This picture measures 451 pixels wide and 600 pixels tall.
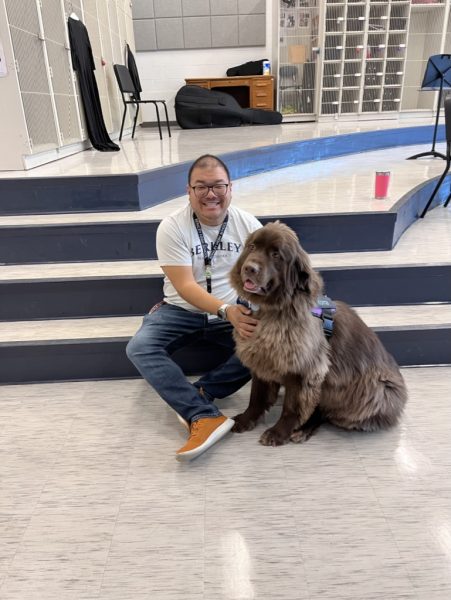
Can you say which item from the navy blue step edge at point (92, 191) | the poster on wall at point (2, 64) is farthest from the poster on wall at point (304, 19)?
the poster on wall at point (2, 64)

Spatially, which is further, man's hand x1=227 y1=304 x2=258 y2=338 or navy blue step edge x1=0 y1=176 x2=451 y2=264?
navy blue step edge x1=0 y1=176 x2=451 y2=264

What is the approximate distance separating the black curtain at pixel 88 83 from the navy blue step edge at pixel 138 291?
2.92 m

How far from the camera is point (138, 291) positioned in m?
2.24

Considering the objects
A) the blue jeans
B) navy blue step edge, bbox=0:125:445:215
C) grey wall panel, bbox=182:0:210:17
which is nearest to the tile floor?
the blue jeans

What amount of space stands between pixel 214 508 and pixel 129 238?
161cm

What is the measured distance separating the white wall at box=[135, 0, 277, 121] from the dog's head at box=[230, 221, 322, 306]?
831 centimetres

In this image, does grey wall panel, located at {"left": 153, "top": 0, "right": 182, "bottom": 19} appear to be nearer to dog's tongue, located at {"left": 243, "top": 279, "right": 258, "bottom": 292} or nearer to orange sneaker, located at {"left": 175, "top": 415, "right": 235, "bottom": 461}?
dog's tongue, located at {"left": 243, "top": 279, "right": 258, "bottom": 292}

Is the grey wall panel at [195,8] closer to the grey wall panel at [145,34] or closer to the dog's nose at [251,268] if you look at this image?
the grey wall panel at [145,34]

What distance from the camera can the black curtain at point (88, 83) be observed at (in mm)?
4273

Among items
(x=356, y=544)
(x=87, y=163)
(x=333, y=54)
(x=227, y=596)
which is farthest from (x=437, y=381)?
(x=333, y=54)

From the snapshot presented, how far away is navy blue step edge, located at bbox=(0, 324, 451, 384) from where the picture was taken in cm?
201

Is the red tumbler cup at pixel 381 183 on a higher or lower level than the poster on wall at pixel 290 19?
lower

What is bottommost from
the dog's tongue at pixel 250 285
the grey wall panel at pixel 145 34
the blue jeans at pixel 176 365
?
the blue jeans at pixel 176 365

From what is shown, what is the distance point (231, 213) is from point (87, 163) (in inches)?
91.9
